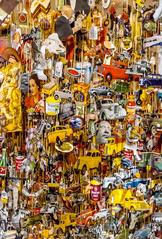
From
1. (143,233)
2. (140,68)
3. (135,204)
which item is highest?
(140,68)

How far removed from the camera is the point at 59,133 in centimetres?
165

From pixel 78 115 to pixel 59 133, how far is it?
0.09 meters

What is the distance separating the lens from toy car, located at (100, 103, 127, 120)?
1.66m

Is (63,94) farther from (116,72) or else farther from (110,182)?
(110,182)

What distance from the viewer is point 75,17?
5.41ft

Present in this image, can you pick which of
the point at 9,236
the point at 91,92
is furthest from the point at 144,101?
the point at 9,236

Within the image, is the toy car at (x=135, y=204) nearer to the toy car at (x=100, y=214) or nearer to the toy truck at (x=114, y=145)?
the toy car at (x=100, y=214)

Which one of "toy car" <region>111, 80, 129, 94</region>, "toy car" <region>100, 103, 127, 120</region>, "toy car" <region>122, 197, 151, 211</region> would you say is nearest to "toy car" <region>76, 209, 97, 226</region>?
"toy car" <region>122, 197, 151, 211</region>

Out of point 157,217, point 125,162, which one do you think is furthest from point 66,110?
point 157,217

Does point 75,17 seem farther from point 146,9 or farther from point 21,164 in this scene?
point 21,164

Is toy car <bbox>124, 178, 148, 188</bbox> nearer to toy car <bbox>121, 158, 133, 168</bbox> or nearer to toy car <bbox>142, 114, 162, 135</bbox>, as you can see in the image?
toy car <bbox>121, 158, 133, 168</bbox>

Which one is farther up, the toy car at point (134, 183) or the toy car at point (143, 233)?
the toy car at point (134, 183)

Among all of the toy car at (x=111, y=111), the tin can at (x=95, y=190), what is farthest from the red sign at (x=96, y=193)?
the toy car at (x=111, y=111)

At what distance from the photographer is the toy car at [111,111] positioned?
1658mm
